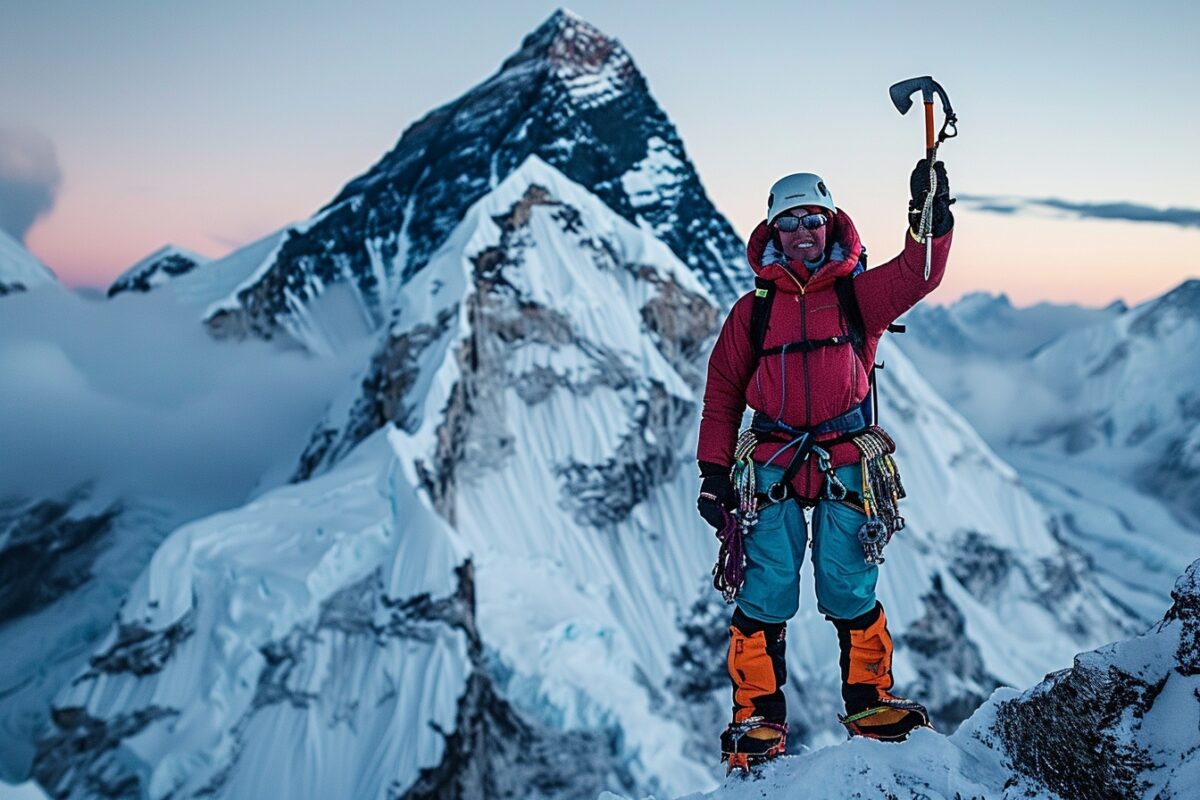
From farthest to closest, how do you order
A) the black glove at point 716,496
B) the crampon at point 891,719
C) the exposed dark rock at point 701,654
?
1. the exposed dark rock at point 701,654
2. the black glove at point 716,496
3. the crampon at point 891,719

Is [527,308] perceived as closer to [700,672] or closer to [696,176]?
[700,672]

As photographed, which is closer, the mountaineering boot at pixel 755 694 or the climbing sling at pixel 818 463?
the mountaineering boot at pixel 755 694

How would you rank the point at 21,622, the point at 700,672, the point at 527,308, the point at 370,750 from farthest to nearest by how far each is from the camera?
the point at 21,622 < the point at 527,308 < the point at 700,672 < the point at 370,750

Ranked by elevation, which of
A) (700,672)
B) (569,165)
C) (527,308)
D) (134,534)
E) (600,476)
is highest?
(569,165)

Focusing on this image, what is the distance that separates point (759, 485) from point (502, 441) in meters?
68.1

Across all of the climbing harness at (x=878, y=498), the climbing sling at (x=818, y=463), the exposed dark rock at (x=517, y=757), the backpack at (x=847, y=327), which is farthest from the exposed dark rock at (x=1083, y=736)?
the exposed dark rock at (x=517, y=757)

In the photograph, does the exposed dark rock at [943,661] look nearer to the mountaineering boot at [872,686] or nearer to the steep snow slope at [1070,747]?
the mountaineering boot at [872,686]

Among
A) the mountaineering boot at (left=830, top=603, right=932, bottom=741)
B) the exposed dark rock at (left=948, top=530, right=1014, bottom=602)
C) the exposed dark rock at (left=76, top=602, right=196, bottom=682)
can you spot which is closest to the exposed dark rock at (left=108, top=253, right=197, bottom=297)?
the exposed dark rock at (left=76, top=602, right=196, bottom=682)

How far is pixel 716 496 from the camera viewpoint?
6547 millimetres

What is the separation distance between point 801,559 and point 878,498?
81cm

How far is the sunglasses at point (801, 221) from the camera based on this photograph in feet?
20.5

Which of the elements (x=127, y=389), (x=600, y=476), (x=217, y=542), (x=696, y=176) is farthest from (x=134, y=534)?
(x=696, y=176)

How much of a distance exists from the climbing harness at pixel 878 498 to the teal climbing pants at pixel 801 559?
0.08m

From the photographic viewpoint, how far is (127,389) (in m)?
180
